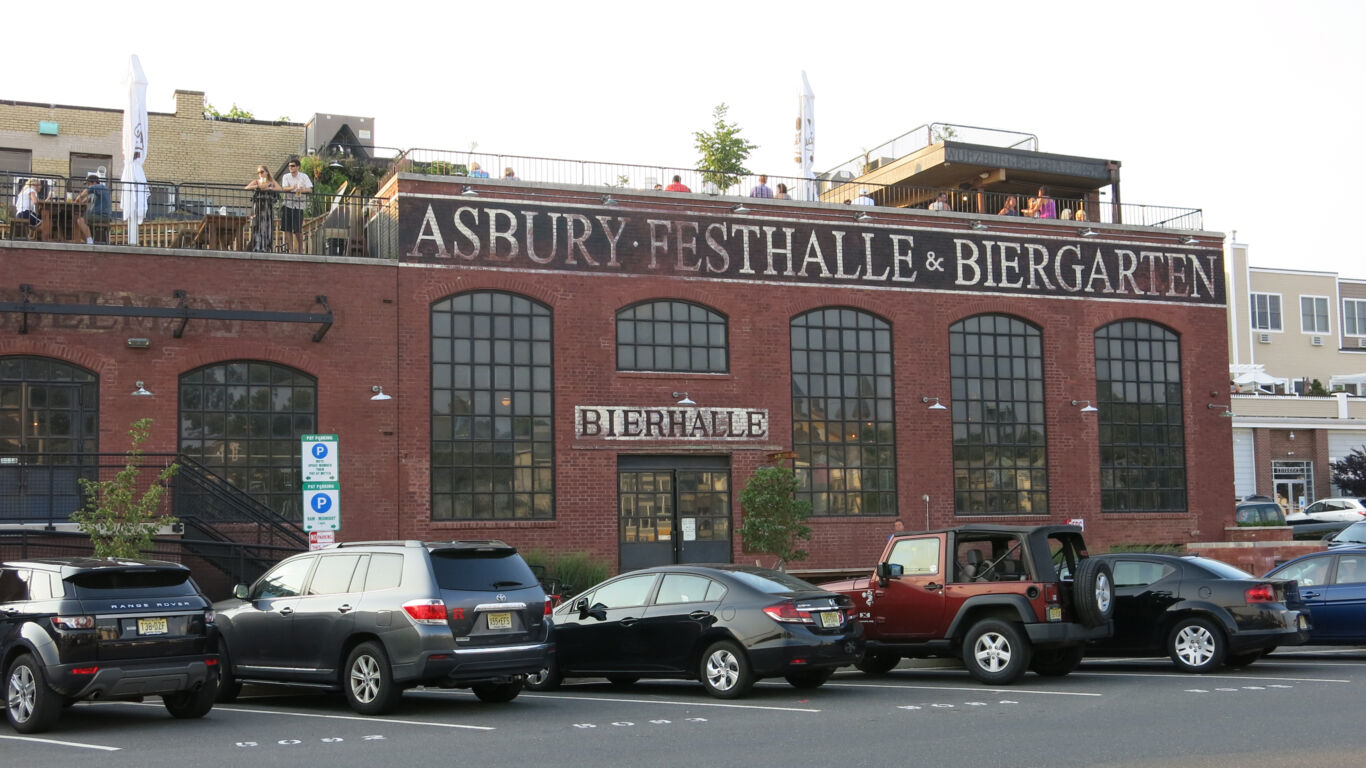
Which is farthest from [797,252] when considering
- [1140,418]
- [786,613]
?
[786,613]

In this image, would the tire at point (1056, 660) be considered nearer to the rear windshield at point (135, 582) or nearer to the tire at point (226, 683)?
the tire at point (226, 683)

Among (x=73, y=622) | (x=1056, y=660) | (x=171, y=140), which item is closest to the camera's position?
(x=73, y=622)

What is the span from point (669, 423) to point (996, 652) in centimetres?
1332

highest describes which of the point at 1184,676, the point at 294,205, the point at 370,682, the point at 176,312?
the point at 294,205

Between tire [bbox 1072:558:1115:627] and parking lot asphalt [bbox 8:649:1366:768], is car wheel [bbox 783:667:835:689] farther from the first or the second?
tire [bbox 1072:558:1115:627]

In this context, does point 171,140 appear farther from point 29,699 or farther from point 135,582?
point 29,699

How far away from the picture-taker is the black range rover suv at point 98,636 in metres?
11.9

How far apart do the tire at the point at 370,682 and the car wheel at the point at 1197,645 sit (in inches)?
363

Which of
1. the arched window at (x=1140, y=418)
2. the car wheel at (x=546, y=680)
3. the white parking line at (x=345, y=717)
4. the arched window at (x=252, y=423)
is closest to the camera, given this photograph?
the white parking line at (x=345, y=717)

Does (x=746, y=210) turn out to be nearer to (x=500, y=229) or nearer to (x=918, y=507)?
(x=500, y=229)

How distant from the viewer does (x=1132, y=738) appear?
11031mm

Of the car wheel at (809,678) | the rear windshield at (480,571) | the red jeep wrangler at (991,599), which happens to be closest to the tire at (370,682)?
the rear windshield at (480,571)

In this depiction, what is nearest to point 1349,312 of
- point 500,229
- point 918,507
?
point 918,507

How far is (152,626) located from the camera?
1239cm
